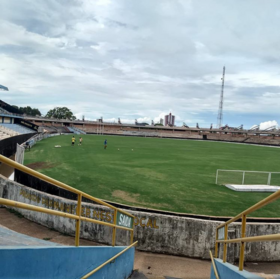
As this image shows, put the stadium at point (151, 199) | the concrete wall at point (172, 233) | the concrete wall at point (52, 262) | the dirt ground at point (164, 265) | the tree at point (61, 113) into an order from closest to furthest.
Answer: the concrete wall at point (52, 262)
the dirt ground at point (164, 265)
the concrete wall at point (172, 233)
the stadium at point (151, 199)
the tree at point (61, 113)

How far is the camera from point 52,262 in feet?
8.44

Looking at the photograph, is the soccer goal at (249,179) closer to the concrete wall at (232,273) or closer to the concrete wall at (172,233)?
the concrete wall at (172,233)

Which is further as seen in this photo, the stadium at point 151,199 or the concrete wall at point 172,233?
the stadium at point 151,199

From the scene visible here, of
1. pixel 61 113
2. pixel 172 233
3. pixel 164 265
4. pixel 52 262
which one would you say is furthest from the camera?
pixel 61 113

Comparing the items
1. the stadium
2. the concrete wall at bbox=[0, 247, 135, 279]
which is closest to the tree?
the stadium

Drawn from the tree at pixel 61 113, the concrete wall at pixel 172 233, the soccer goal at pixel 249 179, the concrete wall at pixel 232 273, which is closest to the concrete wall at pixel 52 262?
the concrete wall at pixel 232 273

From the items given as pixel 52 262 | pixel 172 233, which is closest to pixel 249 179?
pixel 172 233

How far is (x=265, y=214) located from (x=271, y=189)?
3.93 m

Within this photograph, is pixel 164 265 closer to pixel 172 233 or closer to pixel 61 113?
pixel 172 233

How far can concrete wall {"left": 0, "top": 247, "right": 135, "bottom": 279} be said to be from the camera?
2.18m

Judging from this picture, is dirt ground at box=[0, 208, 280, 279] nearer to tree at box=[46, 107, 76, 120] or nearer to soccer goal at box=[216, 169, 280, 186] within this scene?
soccer goal at box=[216, 169, 280, 186]

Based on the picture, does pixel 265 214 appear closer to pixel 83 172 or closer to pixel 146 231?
pixel 146 231

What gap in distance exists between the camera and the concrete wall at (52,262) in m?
2.18

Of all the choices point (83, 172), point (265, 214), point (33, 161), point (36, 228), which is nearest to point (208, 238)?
point (265, 214)
